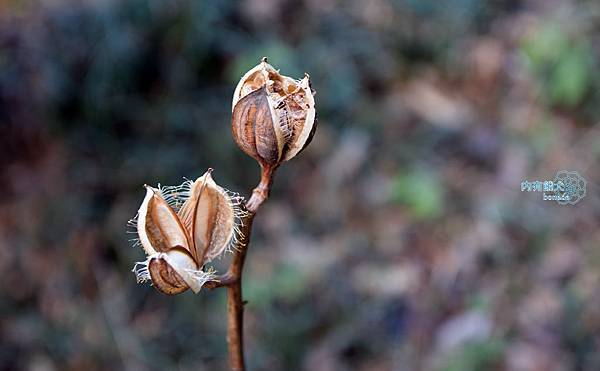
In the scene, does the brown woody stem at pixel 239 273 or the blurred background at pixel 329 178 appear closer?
the brown woody stem at pixel 239 273

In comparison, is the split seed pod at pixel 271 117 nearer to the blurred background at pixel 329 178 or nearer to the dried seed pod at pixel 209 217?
the dried seed pod at pixel 209 217

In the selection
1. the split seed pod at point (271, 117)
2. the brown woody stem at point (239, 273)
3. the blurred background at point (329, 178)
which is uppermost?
the blurred background at point (329, 178)

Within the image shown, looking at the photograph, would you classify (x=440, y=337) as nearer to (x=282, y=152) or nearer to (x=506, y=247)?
(x=506, y=247)

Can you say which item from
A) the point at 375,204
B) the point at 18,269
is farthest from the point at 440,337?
the point at 18,269

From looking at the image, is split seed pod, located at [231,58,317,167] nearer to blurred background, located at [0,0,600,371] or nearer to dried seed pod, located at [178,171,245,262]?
dried seed pod, located at [178,171,245,262]

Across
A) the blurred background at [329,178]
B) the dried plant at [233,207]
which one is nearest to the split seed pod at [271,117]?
the dried plant at [233,207]

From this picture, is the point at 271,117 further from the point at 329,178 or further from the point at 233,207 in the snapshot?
the point at 329,178

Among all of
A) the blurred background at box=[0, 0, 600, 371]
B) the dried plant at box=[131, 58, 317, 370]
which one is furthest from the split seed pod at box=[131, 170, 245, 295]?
the blurred background at box=[0, 0, 600, 371]
